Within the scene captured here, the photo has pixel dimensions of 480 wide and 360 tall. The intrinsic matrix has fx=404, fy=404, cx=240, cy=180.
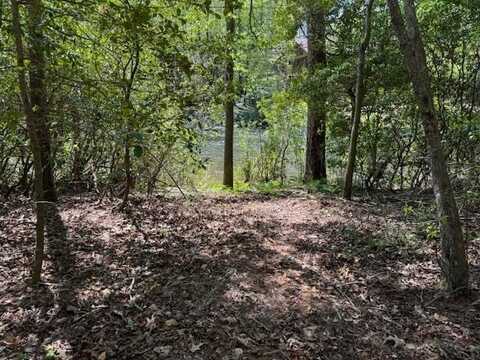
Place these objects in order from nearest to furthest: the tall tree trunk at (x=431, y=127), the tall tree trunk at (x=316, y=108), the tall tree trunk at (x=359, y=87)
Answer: the tall tree trunk at (x=431, y=127)
the tall tree trunk at (x=359, y=87)
the tall tree trunk at (x=316, y=108)

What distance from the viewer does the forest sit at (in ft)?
9.80

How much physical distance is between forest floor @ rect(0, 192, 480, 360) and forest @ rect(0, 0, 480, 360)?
19 mm

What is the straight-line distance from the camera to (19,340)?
2918 millimetres

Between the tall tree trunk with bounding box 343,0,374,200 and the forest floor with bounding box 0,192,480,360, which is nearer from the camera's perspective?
the forest floor with bounding box 0,192,480,360

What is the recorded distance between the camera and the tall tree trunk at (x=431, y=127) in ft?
10.5

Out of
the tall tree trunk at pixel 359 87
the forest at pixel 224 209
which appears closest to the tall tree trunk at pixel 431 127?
the forest at pixel 224 209

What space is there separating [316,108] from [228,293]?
574 cm

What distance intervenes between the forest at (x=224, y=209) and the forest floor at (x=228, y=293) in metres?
0.02

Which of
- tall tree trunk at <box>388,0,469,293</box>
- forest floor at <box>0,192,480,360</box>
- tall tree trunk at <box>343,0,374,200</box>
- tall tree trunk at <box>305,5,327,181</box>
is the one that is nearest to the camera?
forest floor at <box>0,192,480,360</box>

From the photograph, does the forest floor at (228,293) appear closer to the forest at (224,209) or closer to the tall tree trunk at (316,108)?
the forest at (224,209)

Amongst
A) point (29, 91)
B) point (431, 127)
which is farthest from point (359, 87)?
point (29, 91)

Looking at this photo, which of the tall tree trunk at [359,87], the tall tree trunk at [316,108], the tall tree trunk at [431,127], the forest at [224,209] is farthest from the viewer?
the tall tree trunk at [316,108]

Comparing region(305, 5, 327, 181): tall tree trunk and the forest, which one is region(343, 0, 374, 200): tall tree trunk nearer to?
the forest

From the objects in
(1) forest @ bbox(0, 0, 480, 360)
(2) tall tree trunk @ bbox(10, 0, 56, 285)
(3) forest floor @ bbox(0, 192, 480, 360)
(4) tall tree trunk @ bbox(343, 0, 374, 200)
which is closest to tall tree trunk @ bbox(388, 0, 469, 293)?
(1) forest @ bbox(0, 0, 480, 360)
